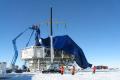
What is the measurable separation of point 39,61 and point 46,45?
24.0ft

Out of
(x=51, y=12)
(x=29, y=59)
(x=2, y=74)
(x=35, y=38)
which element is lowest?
(x=2, y=74)

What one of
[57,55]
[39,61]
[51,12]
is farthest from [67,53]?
[51,12]

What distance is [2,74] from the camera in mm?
54750

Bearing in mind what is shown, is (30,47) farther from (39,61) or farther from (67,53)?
(67,53)

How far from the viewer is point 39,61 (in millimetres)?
108938

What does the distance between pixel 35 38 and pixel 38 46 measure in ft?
36.9

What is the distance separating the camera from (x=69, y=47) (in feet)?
365

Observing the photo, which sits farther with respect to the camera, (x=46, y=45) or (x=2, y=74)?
(x=46, y=45)

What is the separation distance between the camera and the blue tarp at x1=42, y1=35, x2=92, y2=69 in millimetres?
109812

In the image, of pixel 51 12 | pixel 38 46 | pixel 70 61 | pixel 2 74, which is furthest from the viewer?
pixel 51 12

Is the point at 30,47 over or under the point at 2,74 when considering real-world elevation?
over

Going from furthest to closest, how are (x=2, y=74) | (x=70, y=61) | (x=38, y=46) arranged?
(x=70, y=61) → (x=38, y=46) → (x=2, y=74)

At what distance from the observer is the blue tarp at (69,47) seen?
110 m

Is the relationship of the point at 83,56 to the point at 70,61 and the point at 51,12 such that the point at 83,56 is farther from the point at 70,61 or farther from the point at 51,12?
the point at 51,12
